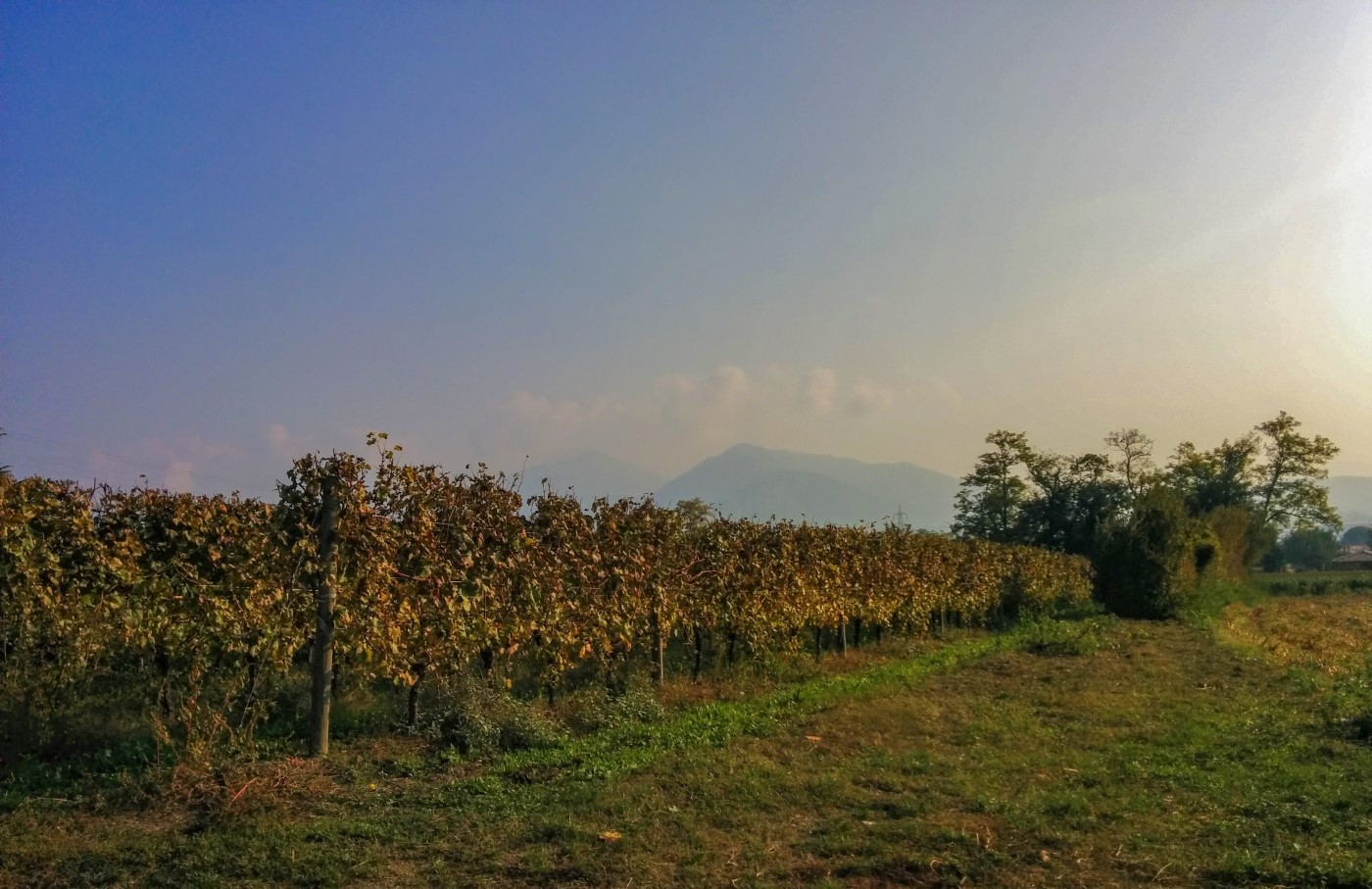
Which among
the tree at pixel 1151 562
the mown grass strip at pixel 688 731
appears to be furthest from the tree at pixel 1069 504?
the mown grass strip at pixel 688 731

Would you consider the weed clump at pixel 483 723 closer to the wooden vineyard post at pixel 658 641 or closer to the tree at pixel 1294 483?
the wooden vineyard post at pixel 658 641

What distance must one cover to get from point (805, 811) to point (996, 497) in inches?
2124

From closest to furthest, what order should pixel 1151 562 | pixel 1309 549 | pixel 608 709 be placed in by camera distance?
pixel 608 709
pixel 1151 562
pixel 1309 549

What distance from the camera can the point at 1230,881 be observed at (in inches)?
203

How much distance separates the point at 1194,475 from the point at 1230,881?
64486 mm

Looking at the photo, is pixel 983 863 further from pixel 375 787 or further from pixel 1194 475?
pixel 1194 475

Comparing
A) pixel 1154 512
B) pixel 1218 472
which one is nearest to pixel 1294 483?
pixel 1218 472

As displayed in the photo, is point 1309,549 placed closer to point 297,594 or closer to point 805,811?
point 805,811

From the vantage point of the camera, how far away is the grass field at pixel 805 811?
5.00 metres

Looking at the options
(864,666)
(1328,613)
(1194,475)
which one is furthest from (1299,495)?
(864,666)

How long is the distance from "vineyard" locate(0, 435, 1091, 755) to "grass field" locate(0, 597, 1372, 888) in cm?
107

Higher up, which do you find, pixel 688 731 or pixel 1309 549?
pixel 1309 549

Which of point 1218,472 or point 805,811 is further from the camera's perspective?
point 1218,472

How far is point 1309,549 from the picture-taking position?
8812 centimetres
